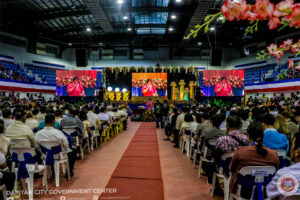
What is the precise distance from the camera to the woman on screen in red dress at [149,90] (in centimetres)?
1769

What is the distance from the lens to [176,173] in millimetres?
4047

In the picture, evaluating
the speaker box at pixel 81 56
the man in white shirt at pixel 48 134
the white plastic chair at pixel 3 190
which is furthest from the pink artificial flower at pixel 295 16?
the speaker box at pixel 81 56

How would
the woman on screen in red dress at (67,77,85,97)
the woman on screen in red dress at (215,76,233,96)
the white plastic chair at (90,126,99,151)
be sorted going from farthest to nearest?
the woman on screen in red dress at (67,77,85,97), the woman on screen in red dress at (215,76,233,96), the white plastic chair at (90,126,99,151)

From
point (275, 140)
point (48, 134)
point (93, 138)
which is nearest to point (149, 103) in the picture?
point (93, 138)

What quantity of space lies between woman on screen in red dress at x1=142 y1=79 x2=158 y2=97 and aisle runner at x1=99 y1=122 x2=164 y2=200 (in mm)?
11909

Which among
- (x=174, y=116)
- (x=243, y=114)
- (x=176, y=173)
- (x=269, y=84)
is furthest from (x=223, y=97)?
(x=176, y=173)

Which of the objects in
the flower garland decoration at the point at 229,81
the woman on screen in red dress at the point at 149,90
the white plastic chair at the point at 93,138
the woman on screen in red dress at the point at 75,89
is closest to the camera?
the white plastic chair at the point at 93,138

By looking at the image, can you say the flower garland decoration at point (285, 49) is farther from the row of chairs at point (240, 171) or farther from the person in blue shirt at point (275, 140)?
the person in blue shirt at point (275, 140)

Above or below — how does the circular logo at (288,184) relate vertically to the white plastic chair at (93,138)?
above

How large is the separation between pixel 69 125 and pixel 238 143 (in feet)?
10.4

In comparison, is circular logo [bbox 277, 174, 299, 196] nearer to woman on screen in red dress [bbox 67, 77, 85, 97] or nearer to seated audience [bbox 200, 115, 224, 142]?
seated audience [bbox 200, 115, 224, 142]

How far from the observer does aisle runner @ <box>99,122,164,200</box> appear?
10.1ft

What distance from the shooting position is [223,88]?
712 inches

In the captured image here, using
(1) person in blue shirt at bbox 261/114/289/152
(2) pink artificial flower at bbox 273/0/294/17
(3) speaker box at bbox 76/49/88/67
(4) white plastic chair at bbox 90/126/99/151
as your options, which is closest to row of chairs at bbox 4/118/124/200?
(4) white plastic chair at bbox 90/126/99/151
